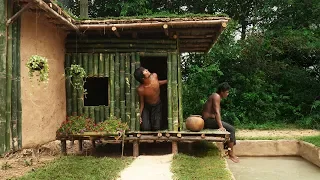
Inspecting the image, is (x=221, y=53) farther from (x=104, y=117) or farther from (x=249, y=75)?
(x=104, y=117)

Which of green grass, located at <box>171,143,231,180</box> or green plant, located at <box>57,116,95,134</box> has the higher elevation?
green plant, located at <box>57,116,95,134</box>

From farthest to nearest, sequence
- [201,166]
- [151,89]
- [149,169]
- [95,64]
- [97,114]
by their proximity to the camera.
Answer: [95,64] < [97,114] < [151,89] < [201,166] < [149,169]

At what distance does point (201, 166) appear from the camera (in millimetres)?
7199

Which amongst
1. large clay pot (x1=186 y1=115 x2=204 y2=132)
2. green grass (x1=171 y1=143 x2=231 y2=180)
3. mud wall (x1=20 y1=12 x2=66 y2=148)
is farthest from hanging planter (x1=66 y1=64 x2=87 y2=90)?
green grass (x1=171 y1=143 x2=231 y2=180)

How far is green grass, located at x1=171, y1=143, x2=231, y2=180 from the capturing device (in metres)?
6.29

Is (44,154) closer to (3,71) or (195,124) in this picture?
(3,71)

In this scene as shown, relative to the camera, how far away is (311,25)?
18.3 meters

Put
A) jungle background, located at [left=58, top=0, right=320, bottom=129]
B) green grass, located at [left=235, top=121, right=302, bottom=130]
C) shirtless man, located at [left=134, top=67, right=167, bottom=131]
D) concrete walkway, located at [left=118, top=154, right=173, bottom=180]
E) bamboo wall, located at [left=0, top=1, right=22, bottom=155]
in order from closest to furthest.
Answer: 1. concrete walkway, located at [left=118, top=154, right=173, bottom=180]
2. bamboo wall, located at [left=0, top=1, right=22, bottom=155]
3. shirtless man, located at [left=134, top=67, right=167, bottom=131]
4. green grass, located at [left=235, top=121, right=302, bottom=130]
5. jungle background, located at [left=58, top=0, right=320, bottom=129]

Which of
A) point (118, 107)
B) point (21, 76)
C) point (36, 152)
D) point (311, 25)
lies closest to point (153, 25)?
point (118, 107)

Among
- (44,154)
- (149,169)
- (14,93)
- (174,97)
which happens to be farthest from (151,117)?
(14,93)

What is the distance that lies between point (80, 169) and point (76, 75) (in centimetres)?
305

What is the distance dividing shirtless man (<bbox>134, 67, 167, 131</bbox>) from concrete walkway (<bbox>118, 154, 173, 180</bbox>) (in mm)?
992

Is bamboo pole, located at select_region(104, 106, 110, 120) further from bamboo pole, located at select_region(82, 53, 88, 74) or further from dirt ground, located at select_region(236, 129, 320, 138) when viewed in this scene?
dirt ground, located at select_region(236, 129, 320, 138)

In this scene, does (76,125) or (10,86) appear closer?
(10,86)
